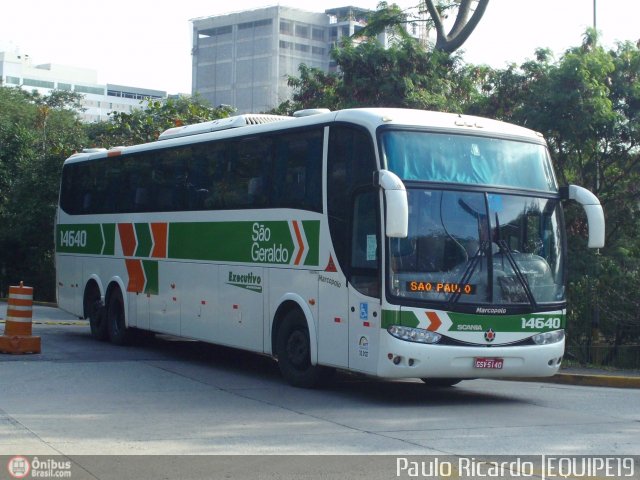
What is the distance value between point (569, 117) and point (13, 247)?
24394 millimetres

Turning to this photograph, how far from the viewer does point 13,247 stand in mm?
37781

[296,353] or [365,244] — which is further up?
[365,244]

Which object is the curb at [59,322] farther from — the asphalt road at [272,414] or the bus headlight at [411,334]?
the bus headlight at [411,334]

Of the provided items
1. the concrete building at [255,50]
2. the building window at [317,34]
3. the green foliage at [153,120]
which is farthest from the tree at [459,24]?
the building window at [317,34]

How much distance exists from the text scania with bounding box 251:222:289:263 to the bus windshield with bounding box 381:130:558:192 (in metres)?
2.63

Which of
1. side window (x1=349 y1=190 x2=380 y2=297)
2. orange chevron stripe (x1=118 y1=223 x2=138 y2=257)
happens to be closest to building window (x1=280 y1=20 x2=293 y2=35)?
orange chevron stripe (x1=118 y1=223 x2=138 y2=257)

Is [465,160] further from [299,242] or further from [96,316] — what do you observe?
[96,316]

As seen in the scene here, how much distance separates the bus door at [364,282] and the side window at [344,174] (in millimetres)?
144

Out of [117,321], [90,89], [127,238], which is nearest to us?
[127,238]

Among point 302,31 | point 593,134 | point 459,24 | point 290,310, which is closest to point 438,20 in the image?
point 459,24

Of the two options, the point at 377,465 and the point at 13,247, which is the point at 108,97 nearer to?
the point at 13,247

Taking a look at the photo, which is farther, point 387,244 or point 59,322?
point 59,322

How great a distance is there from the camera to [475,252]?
12.0 m

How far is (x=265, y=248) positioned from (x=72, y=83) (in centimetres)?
17214
